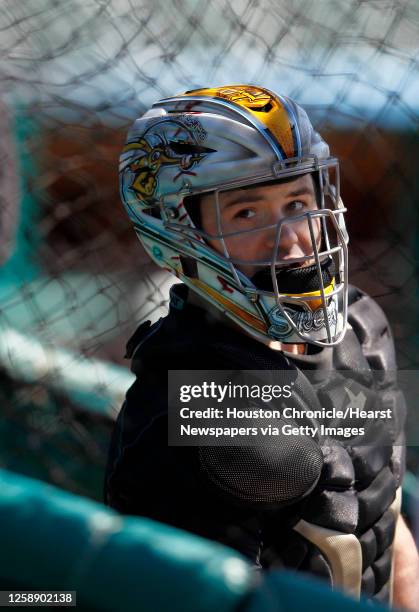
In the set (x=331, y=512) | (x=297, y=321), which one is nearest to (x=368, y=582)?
(x=331, y=512)

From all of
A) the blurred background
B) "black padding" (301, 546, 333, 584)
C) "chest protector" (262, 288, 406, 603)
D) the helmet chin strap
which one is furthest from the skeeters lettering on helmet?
the blurred background

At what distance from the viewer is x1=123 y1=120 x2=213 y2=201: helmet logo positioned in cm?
134

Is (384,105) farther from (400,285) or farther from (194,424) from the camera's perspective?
(194,424)

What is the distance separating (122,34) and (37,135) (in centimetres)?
53

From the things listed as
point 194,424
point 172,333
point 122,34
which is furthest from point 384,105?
point 194,424

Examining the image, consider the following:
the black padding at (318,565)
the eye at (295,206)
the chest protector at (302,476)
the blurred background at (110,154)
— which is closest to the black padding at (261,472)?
the chest protector at (302,476)

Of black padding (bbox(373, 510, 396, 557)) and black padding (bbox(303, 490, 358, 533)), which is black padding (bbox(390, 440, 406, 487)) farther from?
black padding (bbox(303, 490, 358, 533))

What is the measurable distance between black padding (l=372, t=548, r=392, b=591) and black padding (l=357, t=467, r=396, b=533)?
0.08m

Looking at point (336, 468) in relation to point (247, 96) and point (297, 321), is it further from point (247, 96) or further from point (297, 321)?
point (247, 96)

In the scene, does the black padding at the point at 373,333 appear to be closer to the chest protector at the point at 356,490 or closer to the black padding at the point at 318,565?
the chest protector at the point at 356,490

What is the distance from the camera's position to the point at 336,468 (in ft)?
4.02

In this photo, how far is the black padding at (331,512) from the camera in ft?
3.93

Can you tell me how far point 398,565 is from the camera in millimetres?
1432

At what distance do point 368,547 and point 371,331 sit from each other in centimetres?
44
